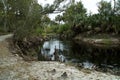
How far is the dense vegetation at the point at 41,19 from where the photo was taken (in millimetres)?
28359

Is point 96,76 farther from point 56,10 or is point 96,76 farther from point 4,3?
point 4,3

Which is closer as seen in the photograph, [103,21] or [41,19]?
[41,19]

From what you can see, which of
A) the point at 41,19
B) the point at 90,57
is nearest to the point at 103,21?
the point at 41,19

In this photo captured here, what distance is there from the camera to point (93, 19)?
58125mm

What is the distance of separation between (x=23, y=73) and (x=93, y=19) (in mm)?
48020

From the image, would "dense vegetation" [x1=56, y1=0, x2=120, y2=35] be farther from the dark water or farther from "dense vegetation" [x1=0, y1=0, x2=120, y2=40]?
the dark water

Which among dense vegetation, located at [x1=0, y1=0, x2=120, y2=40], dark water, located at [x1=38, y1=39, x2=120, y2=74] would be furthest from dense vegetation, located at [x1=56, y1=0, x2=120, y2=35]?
dark water, located at [x1=38, y1=39, x2=120, y2=74]

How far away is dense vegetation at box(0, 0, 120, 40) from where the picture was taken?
2836cm

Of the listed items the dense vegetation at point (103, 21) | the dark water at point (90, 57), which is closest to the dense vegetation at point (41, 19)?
the dense vegetation at point (103, 21)

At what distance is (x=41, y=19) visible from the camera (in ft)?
108

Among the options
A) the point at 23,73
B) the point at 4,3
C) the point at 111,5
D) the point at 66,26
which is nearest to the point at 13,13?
the point at 4,3

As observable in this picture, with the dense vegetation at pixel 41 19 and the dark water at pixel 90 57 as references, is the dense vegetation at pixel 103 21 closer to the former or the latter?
the dense vegetation at pixel 41 19

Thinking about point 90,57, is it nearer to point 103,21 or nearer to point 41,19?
point 41,19

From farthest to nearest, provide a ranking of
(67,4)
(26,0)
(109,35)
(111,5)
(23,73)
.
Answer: (111,5) → (109,35) → (67,4) → (26,0) → (23,73)
